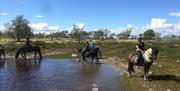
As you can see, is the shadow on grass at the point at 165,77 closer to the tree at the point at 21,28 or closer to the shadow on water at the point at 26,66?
the shadow on water at the point at 26,66

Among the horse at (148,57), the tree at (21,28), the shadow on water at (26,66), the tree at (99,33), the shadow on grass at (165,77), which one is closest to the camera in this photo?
the horse at (148,57)

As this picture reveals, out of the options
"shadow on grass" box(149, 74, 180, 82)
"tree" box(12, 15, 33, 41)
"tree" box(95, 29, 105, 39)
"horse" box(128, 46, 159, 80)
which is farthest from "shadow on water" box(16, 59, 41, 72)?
"tree" box(95, 29, 105, 39)

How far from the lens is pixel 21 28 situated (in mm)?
106625

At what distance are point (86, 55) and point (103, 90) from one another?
1781 cm

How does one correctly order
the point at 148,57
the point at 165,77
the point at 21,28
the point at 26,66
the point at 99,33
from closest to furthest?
the point at 148,57, the point at 165,77, the point at 26,66, the point at 21,28, the point at 99,33

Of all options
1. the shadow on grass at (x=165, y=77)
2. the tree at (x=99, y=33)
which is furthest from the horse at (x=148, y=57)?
the tree at (x=99, y=33)

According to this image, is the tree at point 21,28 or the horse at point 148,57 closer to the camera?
the horse at point 148,57

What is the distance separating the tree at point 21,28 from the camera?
105500 millimetres

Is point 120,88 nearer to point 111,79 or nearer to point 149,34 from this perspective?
point 111,79

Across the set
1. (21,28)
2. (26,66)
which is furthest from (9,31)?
(26,66)

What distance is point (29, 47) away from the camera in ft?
135

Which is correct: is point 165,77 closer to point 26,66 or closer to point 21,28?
point 26,66

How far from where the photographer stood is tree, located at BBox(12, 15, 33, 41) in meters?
106

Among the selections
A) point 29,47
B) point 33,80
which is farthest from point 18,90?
point 29,47
